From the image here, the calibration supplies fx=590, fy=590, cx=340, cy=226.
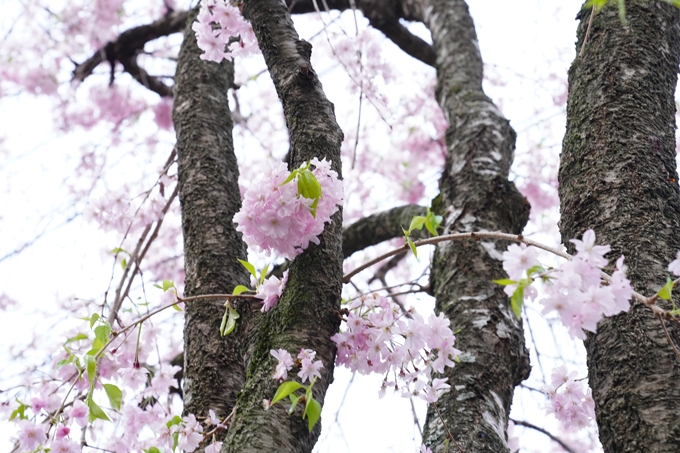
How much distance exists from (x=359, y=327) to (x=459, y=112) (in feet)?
5.42

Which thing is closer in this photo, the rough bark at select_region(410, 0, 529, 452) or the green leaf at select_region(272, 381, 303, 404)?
the green leaf at select_region(272, 381, 303, 404)

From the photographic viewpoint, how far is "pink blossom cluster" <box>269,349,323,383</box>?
93cm

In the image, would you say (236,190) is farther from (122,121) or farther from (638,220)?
(122,121)

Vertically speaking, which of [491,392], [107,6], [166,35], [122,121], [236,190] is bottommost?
[491,392]

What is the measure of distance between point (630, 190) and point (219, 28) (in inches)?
53.4

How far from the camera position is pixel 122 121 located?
5645mm

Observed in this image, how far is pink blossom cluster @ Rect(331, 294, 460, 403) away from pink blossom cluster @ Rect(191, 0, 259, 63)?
1.04 m

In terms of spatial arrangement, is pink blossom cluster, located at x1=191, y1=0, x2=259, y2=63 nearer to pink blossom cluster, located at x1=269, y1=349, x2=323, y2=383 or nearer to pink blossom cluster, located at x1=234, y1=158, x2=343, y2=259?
pink blossom cluster, located at x1=234, y1=158, x2=343, y2=259

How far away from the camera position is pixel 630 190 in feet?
3.91

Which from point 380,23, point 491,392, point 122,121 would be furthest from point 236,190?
point 122,121

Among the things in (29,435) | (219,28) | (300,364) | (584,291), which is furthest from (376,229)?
(584,291)

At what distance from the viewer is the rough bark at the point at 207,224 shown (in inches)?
55.4

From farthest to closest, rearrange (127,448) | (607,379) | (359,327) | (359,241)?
(359,241) < (127,448) < (359,327) < (607,379)

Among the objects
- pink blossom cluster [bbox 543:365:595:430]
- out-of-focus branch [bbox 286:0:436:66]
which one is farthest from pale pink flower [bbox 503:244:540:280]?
out-of-focus branch [bbox 286:0:436:66]
